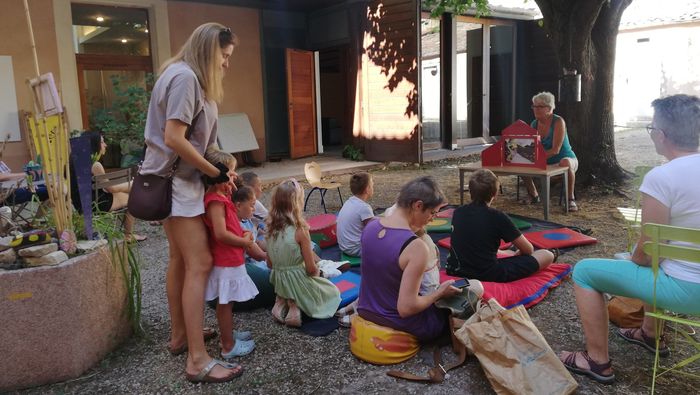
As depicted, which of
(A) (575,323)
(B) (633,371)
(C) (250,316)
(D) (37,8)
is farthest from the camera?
(D) (37,8)

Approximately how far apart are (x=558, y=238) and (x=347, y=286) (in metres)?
2.16

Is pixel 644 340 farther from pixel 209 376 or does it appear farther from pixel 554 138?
pixel 554 138

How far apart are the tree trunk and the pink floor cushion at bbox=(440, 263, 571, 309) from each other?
347 cm

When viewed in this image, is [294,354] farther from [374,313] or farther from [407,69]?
[407,69]

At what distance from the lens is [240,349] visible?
2.88 metres

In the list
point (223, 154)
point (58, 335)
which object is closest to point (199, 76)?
point (223, 154)

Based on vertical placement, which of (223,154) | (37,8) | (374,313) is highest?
(37,8)

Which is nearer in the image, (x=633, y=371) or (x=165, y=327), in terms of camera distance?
(x=633, y=371)

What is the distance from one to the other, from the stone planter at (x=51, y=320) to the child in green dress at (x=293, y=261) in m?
0.97

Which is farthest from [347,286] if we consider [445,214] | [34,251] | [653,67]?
[653,67]

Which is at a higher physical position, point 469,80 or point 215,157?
point 469,80

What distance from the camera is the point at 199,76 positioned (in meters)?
2.42

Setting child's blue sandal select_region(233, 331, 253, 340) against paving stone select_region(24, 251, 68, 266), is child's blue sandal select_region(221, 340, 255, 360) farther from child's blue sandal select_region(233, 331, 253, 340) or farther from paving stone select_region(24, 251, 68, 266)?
paving stone select_region(24, 251, 68, 266)

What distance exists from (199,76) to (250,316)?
169cm
